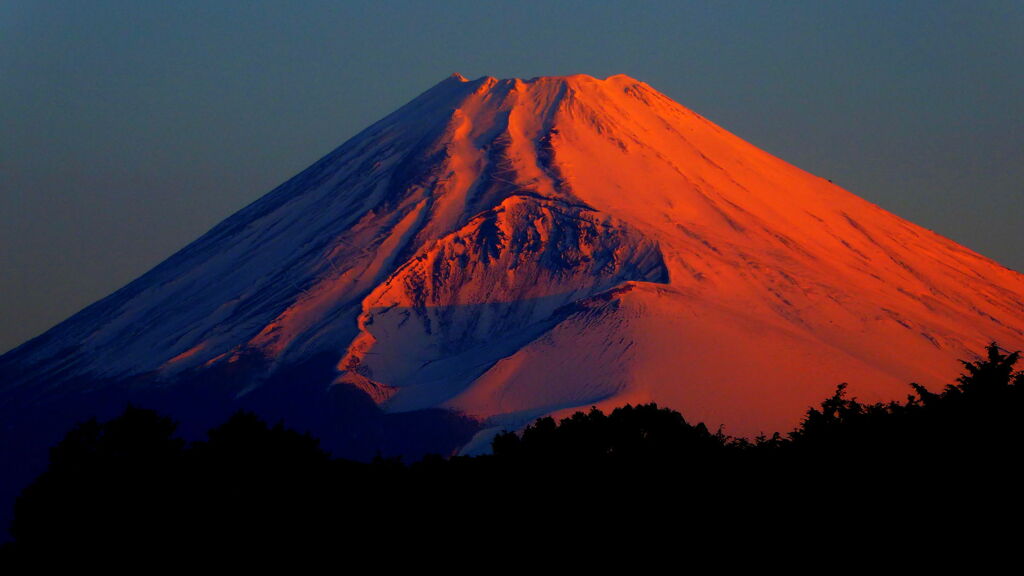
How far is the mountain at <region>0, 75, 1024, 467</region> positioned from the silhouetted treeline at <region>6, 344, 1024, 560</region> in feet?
192

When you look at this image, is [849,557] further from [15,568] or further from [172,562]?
[15,568]

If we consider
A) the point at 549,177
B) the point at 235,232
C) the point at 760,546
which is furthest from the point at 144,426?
the point at 235,232

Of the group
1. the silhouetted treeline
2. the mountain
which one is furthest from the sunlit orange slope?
the silhouetted treeline

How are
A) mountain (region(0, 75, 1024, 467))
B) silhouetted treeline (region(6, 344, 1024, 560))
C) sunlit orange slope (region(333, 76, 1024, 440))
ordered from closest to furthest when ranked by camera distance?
silhouetted treeline (region(6, 344, 1024, 560)), sunlit orange slope (region(333, 76, 1024, 440)), mountain (region(0, 75, 1024, 467))

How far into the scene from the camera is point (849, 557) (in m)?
29.3

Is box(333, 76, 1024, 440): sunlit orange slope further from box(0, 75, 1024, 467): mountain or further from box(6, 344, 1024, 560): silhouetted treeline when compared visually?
box(6, 344, 1024, 560): silhouetted treeline

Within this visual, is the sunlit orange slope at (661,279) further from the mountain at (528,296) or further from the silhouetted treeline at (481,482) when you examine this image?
the silhouetted treeline at (481,482)

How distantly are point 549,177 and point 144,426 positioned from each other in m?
88.2

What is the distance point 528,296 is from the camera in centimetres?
12275

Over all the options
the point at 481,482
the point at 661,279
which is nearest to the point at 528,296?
the point at 661,279

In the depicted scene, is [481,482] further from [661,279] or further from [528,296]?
[528,296]

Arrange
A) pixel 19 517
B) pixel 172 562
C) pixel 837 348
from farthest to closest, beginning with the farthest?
pixel 837 348, pixel 19 517, pixel 172 562

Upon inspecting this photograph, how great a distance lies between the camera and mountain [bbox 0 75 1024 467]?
358ft

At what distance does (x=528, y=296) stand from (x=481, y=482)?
79955mm
